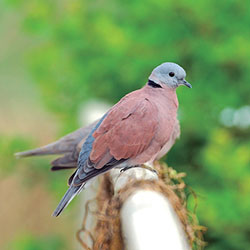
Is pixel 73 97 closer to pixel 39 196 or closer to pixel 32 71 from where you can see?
pixel 32 71

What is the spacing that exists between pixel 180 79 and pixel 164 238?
49 cm

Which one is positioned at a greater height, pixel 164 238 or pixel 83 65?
pixel 164 238

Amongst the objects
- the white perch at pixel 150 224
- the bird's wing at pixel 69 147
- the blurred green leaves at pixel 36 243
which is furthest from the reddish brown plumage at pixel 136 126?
the blurred green leaves at pixel 36 243

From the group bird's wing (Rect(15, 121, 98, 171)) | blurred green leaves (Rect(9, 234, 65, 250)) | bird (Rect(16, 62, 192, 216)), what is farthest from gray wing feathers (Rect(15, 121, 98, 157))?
blurred green leaves (Rect(9, 234, 65, 250))

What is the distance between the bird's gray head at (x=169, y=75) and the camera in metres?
1.30

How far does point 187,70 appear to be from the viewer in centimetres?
371

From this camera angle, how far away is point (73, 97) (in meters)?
4.43

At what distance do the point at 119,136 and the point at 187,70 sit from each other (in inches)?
96.6

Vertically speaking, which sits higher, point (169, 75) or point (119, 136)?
point (169, 75)

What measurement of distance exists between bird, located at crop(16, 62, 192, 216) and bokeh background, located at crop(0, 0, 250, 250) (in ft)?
5.79

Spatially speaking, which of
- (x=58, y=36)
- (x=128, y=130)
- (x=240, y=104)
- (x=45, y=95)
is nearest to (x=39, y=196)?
(x=45, y=95)

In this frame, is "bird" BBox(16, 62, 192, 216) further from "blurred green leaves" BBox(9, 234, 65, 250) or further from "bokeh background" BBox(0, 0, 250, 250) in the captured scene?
"blurred green leaves" BBox(9, 234, 65, 250)

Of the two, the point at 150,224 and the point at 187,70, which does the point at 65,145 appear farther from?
the point at 187,70

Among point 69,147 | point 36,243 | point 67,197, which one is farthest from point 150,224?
point 36,243
